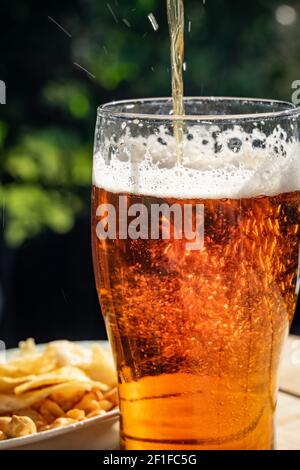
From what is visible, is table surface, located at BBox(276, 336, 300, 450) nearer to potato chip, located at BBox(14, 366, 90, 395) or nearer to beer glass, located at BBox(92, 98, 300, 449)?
beer glass, located at BBox(92, 98, 300, 449)

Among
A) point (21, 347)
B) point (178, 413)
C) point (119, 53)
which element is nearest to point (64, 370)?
point (21, 347)

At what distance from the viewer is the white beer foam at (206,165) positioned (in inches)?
40.3

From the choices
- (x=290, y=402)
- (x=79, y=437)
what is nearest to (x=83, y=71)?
(x=290, y=402)

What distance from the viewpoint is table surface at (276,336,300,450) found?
123 centimetres

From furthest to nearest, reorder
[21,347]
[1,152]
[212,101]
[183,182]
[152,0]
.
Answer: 1. [1,152]
2. [152,0]
3. [21,347]
4. [212,101]
5. [183,182]

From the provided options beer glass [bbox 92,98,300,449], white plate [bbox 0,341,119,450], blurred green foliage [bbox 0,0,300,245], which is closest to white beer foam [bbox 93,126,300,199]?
beer glass [bbox 92,98,300,449]

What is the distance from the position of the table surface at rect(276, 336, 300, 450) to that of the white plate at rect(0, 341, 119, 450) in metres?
0.21

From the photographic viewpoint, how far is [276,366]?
1.10 metres

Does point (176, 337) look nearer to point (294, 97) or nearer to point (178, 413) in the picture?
point (178, 413)

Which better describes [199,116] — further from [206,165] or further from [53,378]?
[53,378]

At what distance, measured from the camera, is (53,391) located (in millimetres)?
1188

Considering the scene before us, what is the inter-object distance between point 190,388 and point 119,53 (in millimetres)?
1536

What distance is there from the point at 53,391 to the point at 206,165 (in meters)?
0.35
